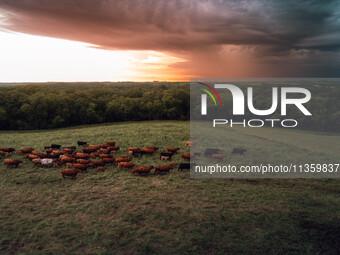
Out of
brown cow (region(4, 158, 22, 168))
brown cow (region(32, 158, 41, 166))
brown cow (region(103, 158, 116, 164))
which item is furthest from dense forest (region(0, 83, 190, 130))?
→ brown cow (region(103, 158, 116, 164))

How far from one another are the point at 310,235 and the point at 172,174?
11.6m

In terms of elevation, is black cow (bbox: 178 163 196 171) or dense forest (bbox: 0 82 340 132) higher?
dense forest (bbox: 0 82 340 132)

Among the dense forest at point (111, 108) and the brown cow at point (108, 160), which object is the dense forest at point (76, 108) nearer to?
the dense forest at point (111, 108)

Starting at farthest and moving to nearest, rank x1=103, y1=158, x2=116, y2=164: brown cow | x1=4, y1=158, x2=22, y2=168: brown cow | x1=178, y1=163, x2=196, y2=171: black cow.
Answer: x1=103, y1=158, x2=116, y2=164: brown cow → x1=4, y1=158, x2=22, y2=168: brown cow → x1=178, y1=163, x2=196, y2=171: black cow

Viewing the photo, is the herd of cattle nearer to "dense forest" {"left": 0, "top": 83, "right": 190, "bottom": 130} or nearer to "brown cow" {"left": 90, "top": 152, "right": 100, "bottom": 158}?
"brown cow" {"left": 90, "top": 152, "right": 100, "bottom": 158}

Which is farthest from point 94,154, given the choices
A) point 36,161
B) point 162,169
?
point 162,169

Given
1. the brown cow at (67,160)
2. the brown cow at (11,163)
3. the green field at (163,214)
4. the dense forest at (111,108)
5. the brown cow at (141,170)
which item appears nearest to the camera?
the green field at (163,214)

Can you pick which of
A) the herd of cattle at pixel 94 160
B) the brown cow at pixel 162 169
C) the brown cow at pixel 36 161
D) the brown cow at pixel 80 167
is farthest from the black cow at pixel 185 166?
the brown cow at pixel 36 161

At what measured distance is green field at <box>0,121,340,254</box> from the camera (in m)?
11.4

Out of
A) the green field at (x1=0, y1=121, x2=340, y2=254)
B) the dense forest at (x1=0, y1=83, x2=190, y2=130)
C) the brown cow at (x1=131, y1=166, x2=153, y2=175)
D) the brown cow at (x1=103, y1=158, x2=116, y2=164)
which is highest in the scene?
the dense forest at (x1=0, y1=83, x2=190, y2=130)

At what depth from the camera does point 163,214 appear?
14.2 meters

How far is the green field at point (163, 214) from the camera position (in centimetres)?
1145

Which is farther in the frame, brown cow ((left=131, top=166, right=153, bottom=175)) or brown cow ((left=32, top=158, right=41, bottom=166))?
brown cow ((left=32, top=158, right=41, bottom=166))

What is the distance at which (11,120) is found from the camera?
76.1 metres
